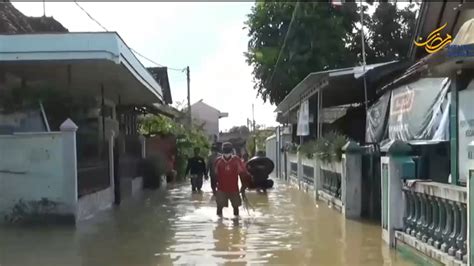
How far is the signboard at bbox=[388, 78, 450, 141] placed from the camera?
11773 millimetres

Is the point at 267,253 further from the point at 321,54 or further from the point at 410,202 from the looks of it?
the point at 321,54

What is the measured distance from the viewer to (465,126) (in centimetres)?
828

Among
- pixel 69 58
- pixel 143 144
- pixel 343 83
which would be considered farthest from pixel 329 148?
pixel 143 144

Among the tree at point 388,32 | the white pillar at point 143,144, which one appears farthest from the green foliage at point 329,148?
the tree at point 388,32

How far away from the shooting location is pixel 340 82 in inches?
735

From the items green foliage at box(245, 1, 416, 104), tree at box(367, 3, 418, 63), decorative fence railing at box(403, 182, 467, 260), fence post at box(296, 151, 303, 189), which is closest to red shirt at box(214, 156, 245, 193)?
decorative fence railing at box(403, 182, 467, 260)

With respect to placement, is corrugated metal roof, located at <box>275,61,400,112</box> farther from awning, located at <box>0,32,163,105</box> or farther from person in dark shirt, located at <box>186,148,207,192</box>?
awning, located at <box>0,32,163,105</box>

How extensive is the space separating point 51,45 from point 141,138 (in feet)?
45.5

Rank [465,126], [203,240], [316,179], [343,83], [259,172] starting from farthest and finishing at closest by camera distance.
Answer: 1. [259,172]
2. [343,83]
3. [316,179]
4. [203,240]
5. [465,126]

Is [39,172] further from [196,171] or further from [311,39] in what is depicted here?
[311,39]

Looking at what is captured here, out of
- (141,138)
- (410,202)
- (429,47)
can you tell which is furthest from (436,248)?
(141,138)

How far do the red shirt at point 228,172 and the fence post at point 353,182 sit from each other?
2208mm

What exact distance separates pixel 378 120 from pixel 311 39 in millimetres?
14951

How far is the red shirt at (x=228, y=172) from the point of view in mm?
14070
